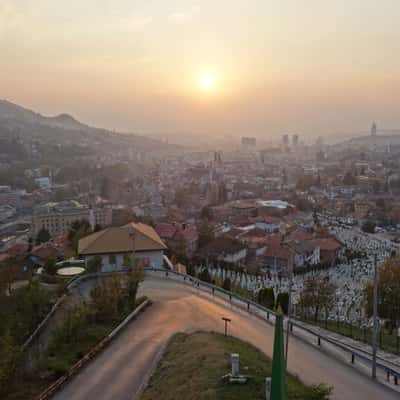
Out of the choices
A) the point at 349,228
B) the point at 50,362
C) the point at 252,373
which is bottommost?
the point at 349,228

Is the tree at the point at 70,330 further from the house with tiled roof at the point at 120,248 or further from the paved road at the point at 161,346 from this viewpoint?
the house with tiled roof at the point at 120,248

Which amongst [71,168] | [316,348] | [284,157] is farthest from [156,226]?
[284,157]

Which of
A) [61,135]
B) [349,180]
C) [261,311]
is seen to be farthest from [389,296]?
[61,135]

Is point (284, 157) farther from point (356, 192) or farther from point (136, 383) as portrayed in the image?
point (136, 383)

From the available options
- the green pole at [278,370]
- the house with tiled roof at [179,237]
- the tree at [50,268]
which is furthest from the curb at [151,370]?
the house with tiled roof at [179,237]

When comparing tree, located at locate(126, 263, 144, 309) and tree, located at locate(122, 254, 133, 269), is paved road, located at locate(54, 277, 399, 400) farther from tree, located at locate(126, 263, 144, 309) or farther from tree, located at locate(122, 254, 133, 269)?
tree, located at locate(122, 254, 133, 269)

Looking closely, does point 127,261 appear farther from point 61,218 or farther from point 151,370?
point 61,218
